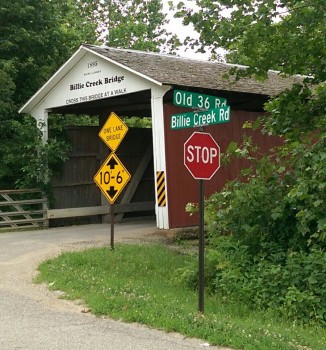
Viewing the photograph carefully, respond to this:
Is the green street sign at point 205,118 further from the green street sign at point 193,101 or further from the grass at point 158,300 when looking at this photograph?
the grass at point 158,300

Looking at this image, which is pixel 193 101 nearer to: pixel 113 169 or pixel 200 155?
pixel 200 155

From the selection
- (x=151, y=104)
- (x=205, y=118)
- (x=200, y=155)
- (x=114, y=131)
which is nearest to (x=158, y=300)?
(x=200, y=155)

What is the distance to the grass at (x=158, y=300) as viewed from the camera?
6.09 meters

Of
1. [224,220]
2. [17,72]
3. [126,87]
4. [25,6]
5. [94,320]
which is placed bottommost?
[94,320]

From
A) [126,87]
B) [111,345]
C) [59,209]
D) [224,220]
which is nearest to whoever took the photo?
[111,345]

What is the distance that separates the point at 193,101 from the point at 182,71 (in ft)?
25.3

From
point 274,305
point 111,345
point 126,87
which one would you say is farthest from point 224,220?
point 126,87

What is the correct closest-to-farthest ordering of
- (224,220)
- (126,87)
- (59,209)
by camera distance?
1. (224,220)
2. (126,87)
3. (59,209)

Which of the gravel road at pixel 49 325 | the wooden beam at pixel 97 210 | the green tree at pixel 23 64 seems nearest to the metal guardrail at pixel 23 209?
the wooden beam at pixel 97 210

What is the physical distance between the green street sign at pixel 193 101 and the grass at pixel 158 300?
2.59m

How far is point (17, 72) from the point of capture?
62.7ft

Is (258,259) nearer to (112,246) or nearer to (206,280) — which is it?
(206,280)

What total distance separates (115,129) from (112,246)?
2.35 metres

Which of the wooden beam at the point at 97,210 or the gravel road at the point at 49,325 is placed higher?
the wooden beam at the point at 97,210
